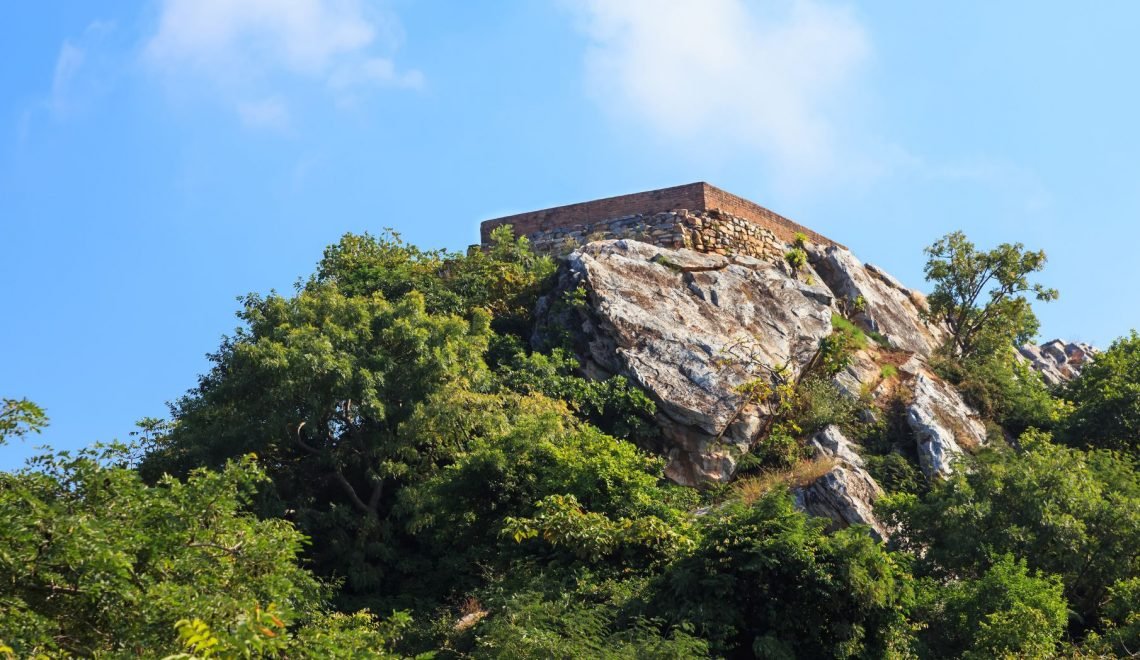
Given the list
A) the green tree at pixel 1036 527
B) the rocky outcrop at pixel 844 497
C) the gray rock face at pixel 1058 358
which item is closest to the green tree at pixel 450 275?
the rocky outcrop at pixel 844 497

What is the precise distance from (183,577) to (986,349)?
21.5 meters

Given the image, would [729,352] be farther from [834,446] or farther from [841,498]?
[841,498]

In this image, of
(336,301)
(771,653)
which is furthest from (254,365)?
(771,653)

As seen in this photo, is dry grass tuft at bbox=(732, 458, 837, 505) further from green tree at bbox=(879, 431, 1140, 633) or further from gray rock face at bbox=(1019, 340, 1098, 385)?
gray rock face at bbox=(1019, 340, 1098, 385)

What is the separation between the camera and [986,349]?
29031mm

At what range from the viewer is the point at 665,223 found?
29.3 meters

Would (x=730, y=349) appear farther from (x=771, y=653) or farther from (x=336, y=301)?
(x=771, y=653)

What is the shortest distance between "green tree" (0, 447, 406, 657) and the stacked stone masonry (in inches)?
672

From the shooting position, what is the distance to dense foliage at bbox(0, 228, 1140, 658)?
38.4ft

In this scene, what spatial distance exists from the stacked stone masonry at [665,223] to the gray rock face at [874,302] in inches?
51.6

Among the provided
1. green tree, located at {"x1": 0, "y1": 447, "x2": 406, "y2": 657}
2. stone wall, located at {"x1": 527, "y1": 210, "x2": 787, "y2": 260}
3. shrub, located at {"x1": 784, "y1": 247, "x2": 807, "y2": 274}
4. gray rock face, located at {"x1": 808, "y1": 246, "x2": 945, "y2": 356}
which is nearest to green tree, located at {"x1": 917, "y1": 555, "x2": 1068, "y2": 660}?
green tree, located at {"x1": 0, "y1": 447, "x2": 406, "y2": 657}

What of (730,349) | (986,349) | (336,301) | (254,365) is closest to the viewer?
(254,365)

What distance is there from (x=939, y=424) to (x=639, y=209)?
8.74m

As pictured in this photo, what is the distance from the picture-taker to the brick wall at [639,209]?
29.6m
